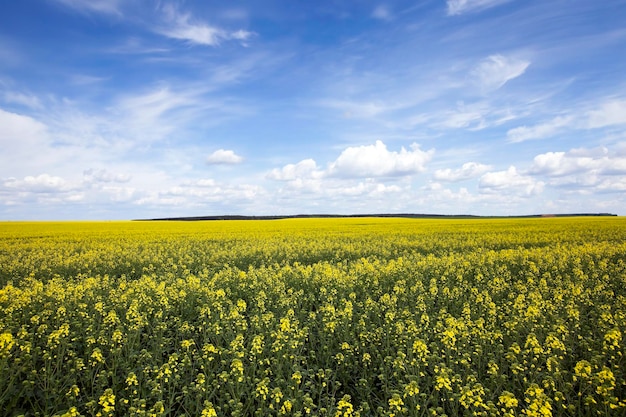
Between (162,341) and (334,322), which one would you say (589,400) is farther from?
(162,341)

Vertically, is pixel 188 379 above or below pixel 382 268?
below

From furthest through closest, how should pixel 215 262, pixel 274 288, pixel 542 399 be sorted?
pixel 215 262 < pixel 274 288 < pixel 542 399

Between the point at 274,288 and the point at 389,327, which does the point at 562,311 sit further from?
the point at 274,288

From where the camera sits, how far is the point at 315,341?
788 centimetres

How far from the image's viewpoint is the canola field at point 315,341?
5.40 meters

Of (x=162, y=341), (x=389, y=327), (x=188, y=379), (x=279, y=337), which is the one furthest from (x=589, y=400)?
(x=162, y=341)

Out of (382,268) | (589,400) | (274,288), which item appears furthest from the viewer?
(382,268)

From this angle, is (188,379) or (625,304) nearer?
(188,379)

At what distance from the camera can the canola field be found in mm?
5402

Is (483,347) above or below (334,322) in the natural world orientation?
below

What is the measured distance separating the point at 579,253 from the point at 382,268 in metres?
10.2

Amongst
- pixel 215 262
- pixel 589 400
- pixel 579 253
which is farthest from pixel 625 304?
pixel 215 262

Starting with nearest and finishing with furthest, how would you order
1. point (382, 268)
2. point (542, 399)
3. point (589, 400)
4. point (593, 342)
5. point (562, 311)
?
point (542, 399)
point (589, 400)
point (593, 342)
point (562, 311)
point (382, 268)

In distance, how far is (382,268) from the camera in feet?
44.9
